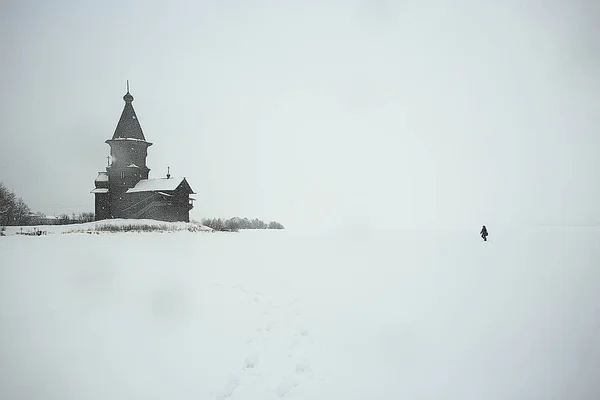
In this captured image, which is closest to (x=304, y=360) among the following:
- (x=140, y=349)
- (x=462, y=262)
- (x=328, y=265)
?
(x=140, y=349)

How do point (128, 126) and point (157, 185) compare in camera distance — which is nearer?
point (157, 185)

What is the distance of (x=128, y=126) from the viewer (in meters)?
43.8

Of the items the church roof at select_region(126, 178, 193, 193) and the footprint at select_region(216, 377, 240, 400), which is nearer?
the footprint at select_region(216, 377, 240, 400)

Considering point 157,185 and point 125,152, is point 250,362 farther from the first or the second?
point 125,152

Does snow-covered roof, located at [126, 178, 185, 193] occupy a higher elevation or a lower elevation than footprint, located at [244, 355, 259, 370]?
higher

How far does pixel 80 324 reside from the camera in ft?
21.6

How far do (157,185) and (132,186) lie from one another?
319cm

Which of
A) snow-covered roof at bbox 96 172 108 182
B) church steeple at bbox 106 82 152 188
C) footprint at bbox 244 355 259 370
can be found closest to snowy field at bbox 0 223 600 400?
footprint at bbox 244 355 259 370

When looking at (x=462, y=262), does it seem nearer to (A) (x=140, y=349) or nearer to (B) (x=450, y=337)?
(B) (x=450, y=337)

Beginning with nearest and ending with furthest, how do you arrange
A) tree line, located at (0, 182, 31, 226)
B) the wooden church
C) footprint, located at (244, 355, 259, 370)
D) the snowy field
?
1. the snowy field
2. footprint, located at (244, 355, 259, 370)
3. tree line, located at (0, 182, 31, 226)
4. the wooden church

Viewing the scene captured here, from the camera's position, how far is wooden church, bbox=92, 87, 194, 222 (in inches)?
1679

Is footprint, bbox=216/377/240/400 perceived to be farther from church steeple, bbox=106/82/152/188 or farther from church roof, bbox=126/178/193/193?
church steeple, bbox=106/82/152/188

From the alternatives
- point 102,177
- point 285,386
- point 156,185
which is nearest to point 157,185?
point 156,185

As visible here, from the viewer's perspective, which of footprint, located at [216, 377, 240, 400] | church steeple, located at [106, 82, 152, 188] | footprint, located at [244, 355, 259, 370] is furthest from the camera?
church steeple, located at [106, 82, 152, 188]
